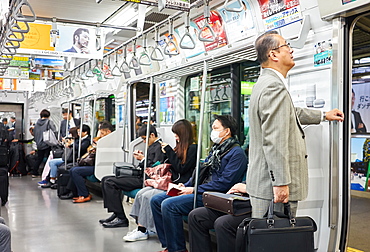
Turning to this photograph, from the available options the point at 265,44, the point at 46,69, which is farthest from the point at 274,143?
the point at 46,69

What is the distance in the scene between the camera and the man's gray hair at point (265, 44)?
2.48 metres

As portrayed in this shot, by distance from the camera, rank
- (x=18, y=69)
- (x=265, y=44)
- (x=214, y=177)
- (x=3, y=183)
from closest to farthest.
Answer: (x=265, y=44)
(x=214, y=177)
(x=3, y=183)
(x=18, y=69)

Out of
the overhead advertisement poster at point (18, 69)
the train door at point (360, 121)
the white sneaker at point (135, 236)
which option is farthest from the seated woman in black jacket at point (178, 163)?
the overhead advertisement poster at point (18, 69)

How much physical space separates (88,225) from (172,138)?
1796 mm

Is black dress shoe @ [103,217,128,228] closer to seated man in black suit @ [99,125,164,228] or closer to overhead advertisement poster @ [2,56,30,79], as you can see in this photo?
seated man in black suit @ [99,125,164,228]

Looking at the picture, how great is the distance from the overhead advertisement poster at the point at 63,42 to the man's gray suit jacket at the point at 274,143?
450 cm

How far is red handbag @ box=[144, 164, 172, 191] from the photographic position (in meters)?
4.39

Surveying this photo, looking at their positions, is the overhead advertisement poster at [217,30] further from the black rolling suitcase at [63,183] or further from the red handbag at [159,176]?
the black rolling suitcase at [63,183]

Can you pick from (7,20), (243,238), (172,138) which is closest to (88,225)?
(172,138)

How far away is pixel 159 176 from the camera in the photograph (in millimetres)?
4566

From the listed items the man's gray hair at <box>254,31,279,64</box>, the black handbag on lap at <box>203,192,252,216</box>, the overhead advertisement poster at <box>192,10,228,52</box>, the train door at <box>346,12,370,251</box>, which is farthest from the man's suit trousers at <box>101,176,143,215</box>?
the train door at <box>346,12,370,251</box>

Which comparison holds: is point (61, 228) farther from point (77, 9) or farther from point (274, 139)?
point (77, 9)

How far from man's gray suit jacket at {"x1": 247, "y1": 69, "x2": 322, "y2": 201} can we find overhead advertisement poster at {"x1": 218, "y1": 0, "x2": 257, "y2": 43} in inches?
76.8

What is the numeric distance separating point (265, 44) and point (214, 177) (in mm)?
1623
